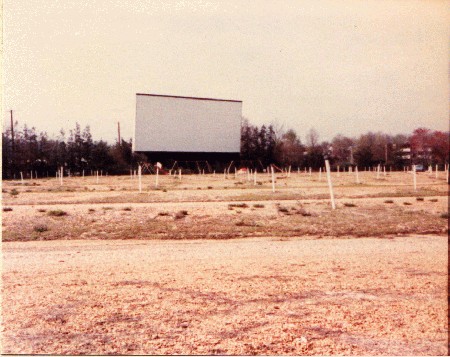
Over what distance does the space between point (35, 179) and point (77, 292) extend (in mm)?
28771

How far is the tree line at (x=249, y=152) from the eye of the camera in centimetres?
2941

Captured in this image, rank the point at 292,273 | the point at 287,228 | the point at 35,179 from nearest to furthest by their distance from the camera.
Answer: the point at 292,273 → the point at 287,228 → the point at 35,179

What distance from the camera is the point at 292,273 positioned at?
670 centimetres

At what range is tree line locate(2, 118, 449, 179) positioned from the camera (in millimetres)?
29406

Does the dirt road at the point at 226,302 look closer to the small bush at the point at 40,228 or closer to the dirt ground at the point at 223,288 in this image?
the dirt ground at the point at 223,288

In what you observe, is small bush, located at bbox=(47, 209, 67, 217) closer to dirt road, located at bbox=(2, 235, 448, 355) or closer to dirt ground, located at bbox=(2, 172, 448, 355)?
dirt ground, located at bbox=(2, 172, 448, 355)

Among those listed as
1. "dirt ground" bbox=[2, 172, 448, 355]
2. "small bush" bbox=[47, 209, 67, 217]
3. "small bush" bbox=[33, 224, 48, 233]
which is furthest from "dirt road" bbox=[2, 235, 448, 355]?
"small bush" bbox=[47, 209, 67, 217]

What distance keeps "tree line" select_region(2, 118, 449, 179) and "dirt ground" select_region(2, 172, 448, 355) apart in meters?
3.00

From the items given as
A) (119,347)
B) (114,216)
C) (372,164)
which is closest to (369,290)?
(119,347)

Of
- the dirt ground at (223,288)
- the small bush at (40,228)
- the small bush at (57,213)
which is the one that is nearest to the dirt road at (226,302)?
the dirt ground at (223,288)

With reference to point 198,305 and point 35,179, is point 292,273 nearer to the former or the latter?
point 198,305

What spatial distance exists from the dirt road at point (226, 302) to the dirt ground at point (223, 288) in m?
→ 0.02

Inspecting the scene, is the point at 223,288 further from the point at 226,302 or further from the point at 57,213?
the point at 57,213

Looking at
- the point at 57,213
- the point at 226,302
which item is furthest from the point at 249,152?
the point at 226,302
